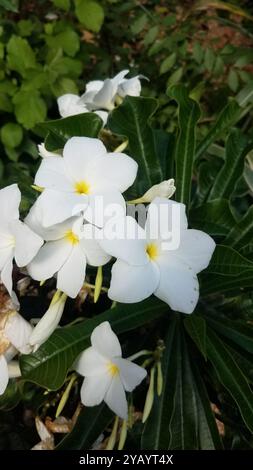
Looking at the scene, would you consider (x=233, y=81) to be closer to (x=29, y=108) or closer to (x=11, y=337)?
(x=29, y=108)

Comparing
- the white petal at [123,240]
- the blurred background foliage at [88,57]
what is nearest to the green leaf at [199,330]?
the white petal at [123,240]

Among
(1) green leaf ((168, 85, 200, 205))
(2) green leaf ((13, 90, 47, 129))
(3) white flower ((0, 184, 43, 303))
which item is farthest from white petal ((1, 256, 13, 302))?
(2) green leaf ((13, 90, 47, 129))

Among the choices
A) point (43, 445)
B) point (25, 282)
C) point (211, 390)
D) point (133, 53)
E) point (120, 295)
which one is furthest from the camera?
point (133, 53)

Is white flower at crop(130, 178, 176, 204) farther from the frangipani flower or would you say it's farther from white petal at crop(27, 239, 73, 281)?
the frangipani flower

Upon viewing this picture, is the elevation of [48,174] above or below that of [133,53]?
above

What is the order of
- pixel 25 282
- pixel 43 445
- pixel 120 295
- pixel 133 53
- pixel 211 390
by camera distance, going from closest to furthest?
1. pixel 120 295
2. pixel 25 282
3. pixel 43 445
4. pixel 211 390
5. pixel 133 53

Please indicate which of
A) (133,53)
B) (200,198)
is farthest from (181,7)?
(200,198)

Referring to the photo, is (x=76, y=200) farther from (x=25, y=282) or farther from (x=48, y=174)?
(x=25, y=282)
